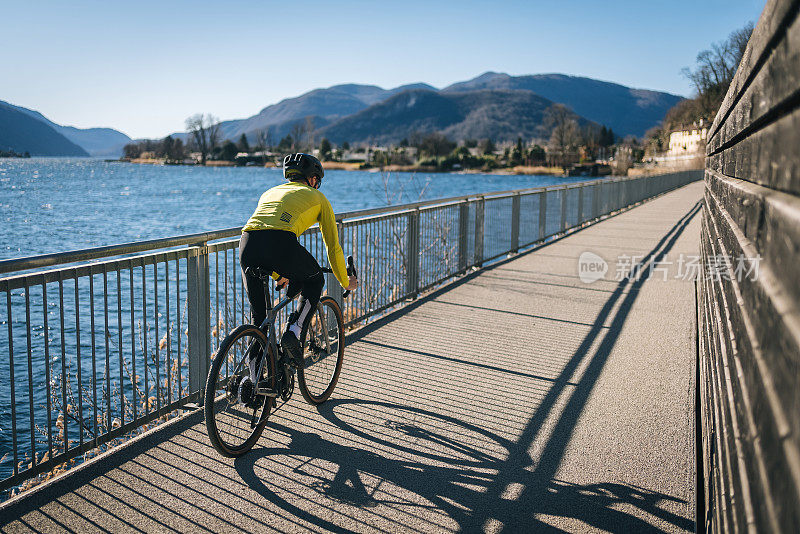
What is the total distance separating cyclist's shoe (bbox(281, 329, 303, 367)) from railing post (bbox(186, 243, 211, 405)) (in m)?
0.79

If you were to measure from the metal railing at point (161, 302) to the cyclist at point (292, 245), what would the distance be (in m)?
0.61

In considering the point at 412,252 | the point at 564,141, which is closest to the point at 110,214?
the point at 412,252

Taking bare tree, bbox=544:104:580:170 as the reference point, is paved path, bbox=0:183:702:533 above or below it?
below

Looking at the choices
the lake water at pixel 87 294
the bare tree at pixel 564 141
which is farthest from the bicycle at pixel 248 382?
the bare tree at pixel 564 141

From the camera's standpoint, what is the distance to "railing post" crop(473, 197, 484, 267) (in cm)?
1105

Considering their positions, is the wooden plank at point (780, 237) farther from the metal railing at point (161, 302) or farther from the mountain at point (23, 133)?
the mountain at point (23, 133)

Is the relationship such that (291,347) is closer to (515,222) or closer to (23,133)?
(515,222)

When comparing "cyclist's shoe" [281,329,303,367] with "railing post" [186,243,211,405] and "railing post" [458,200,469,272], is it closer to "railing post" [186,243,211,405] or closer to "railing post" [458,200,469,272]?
"railing post" [186,243,211,405]

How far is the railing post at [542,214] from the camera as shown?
14.5 metres

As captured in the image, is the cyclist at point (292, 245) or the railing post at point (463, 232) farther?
the railing post at point (463, 232)

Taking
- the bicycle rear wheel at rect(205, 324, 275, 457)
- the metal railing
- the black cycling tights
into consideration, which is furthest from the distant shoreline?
the bicycle rear wheel at rect(205, 324, 275, 457)

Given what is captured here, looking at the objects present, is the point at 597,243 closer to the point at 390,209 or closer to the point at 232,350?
the point at 390,209

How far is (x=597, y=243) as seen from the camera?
14977 mm

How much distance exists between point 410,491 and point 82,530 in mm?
1648
